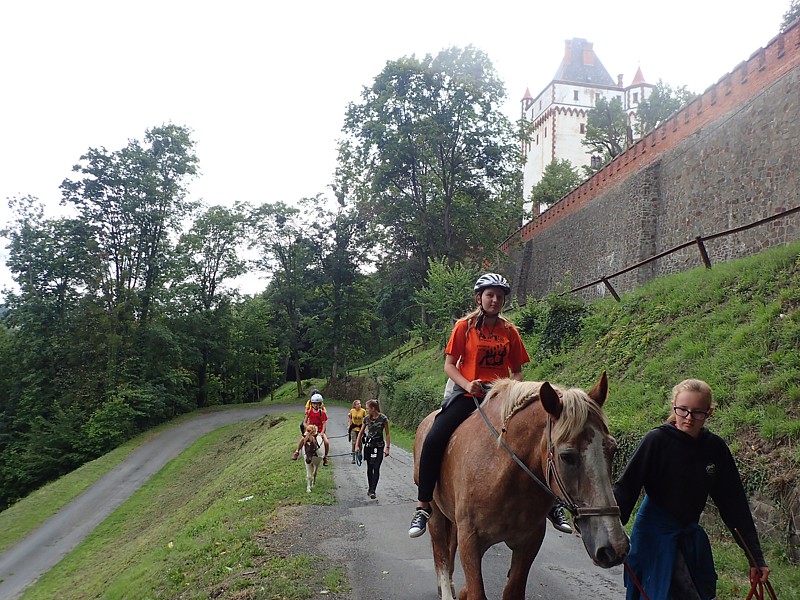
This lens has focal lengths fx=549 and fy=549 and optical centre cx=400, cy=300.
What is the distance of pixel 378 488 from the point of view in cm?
1127

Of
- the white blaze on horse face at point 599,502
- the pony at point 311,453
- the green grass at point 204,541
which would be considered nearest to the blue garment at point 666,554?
the white blaze on horse face at point 599,502

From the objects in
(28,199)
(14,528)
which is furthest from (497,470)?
(28,199)

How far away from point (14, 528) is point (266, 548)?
640 inches

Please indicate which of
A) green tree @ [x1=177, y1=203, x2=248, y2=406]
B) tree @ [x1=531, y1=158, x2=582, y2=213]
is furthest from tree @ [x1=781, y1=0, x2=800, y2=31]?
green tree @ [x1=177, y1=203, x2=248, y2=406]

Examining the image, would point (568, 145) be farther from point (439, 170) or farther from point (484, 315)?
point (484, 315)

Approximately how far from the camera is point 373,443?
10.4 meters

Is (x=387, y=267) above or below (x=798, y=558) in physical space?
above

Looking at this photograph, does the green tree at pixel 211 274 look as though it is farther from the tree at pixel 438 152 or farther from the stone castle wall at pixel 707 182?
the stone castle wall at pixel 707 182

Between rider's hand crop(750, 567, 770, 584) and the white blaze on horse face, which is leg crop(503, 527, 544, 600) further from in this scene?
rider's hand crop(750, 567, 770, 584)

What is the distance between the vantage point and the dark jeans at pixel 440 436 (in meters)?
4.24

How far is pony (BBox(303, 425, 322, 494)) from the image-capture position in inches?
431

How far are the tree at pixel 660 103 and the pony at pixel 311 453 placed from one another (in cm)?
3433

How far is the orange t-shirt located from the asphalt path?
2.56 m

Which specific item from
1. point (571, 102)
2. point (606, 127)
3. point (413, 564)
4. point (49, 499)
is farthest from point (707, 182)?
point (571, 102)
